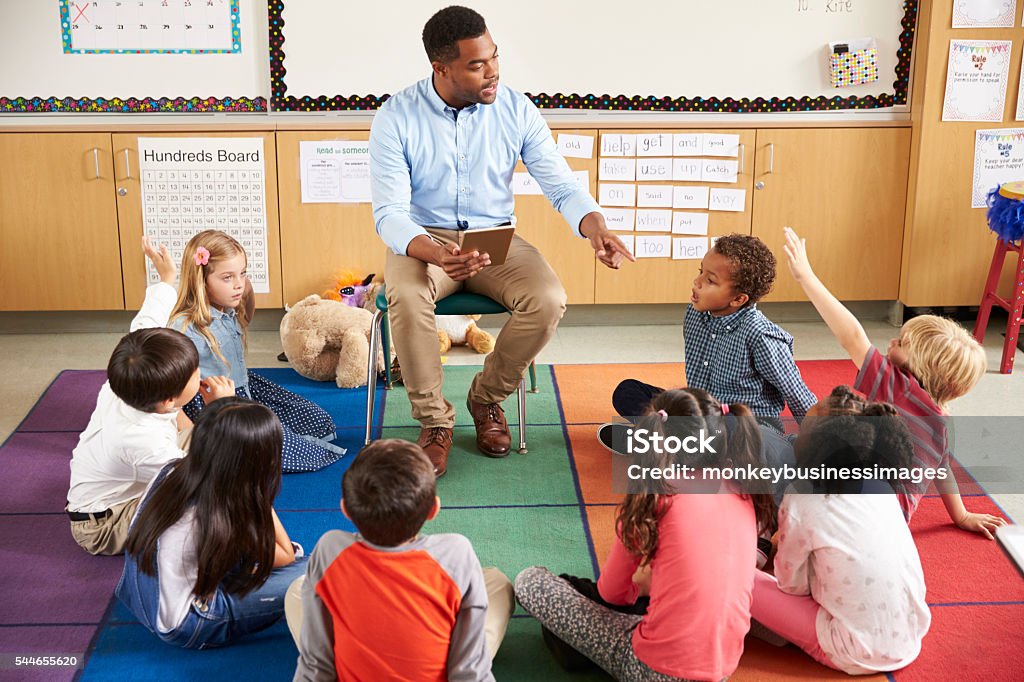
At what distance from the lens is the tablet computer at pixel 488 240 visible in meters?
2.62

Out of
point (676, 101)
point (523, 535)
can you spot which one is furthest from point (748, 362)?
point (676, 101)

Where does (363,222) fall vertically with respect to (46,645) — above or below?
above

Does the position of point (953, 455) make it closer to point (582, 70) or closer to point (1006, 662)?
point (1006, 662)

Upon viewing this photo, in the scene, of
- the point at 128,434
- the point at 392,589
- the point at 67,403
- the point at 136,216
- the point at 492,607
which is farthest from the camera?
the point at 136,216

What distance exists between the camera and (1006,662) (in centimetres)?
190

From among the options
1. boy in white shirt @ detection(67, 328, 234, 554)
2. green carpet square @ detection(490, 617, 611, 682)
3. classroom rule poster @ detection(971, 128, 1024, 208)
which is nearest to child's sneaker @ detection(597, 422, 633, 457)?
green carpet square @ detection(490, 617, 611, 682)

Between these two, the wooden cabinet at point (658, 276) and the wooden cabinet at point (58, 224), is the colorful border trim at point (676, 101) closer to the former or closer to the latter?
the wooden cabinet at point (658, 276)

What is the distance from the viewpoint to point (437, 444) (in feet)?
8.98

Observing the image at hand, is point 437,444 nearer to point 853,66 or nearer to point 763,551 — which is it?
point 763,551

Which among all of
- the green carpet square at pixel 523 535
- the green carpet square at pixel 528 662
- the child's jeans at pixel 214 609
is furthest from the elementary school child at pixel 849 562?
the child's jeans at pixel 214 609

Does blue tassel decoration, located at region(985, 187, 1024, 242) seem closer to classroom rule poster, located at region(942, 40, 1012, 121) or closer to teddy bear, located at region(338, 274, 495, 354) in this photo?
classroom rule poster, located at region(942, 40, 1012, 121)

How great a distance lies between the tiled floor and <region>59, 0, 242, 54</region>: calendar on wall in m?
1.05

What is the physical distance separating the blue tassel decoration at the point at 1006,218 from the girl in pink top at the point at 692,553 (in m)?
2.13

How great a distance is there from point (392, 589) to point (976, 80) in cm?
314
